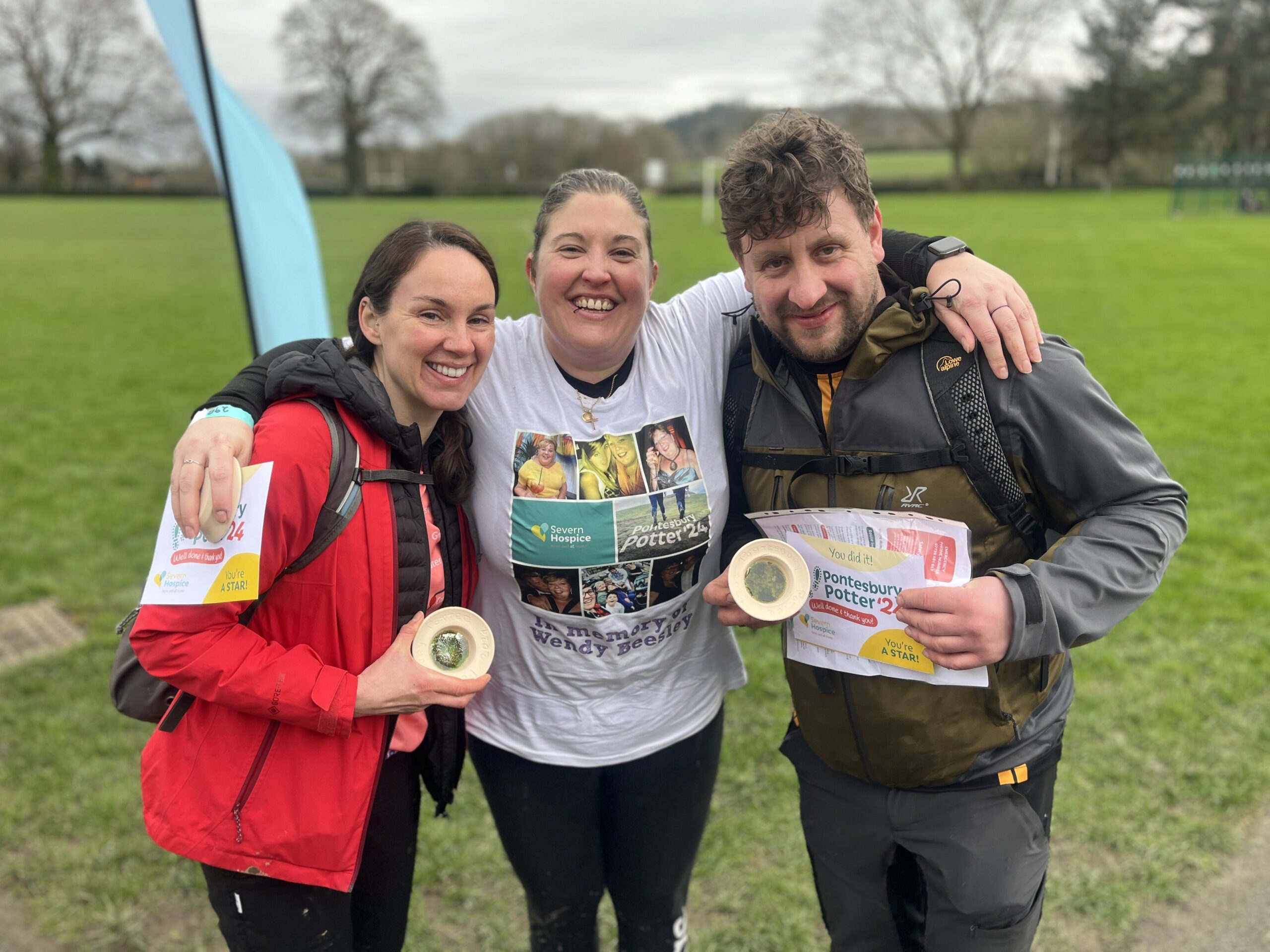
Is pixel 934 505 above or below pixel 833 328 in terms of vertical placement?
below

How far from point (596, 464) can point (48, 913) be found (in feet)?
9.28

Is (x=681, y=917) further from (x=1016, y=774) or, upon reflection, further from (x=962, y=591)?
(x=962, y=591)

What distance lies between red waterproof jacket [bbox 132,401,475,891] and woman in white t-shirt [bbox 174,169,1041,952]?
0.33 m

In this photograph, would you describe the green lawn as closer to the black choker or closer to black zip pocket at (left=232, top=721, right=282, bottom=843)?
the black choker

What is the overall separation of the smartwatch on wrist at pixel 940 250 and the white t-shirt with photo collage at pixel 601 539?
516mm

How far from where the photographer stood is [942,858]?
2.07 meters

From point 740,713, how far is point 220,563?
3.23 metres

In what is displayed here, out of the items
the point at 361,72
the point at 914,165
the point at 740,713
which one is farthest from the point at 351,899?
the point at 914,165

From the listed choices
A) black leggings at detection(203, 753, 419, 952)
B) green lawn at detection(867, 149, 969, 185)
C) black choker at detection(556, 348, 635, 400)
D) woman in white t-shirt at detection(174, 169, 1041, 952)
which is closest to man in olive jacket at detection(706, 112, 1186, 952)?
woman in white t-shirt at detection(174, 169, 1041, 952)

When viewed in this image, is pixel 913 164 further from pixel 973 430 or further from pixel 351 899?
pixel 351 899

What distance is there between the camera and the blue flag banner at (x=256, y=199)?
379 cm

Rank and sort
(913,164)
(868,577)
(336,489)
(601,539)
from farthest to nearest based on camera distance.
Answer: (913,164) < (601,539) < (868,577) < (336,489)

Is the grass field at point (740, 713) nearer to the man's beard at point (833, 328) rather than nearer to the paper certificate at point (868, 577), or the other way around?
the man's beard at point (833, 328)

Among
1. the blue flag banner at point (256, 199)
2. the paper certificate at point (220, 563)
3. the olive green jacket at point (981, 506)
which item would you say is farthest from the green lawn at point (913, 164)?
the paper certificate at point (220, 563)
